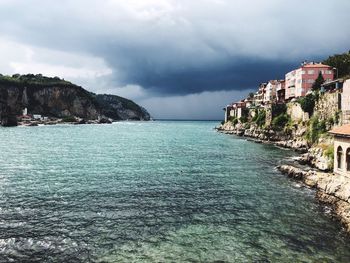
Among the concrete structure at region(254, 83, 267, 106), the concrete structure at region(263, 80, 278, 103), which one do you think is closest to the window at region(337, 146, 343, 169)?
the concrete structure at region(263, 80, 278, 103)

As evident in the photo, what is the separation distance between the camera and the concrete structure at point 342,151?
3306cm

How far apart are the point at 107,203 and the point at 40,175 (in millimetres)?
16710

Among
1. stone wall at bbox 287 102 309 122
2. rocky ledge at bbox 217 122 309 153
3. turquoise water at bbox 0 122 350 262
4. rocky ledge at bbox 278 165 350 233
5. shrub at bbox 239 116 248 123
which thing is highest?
stone wall at bbox 287 102 309 122

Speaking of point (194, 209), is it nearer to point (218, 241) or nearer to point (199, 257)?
point (218, 241)

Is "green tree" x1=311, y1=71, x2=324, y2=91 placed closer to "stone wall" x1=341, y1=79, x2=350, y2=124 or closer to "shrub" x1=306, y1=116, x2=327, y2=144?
"shrub" x1=306, y1=116, x2=327, y2=144

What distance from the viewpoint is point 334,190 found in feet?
100

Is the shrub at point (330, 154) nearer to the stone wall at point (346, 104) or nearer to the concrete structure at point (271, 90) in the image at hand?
the stone wall at point (346, 104)

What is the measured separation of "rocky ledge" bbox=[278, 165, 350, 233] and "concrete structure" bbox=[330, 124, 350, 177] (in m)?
0.93

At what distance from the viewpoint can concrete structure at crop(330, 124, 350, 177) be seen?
33062 mm

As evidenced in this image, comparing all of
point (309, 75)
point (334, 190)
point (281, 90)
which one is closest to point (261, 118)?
point (309, 75)

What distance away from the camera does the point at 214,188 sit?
34719 mm

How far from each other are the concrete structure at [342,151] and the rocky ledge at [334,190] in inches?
36.6

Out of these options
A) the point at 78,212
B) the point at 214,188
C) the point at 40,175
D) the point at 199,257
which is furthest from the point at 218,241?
the point at 40,175

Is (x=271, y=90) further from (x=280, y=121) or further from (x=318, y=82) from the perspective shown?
(x=280, y=121)
